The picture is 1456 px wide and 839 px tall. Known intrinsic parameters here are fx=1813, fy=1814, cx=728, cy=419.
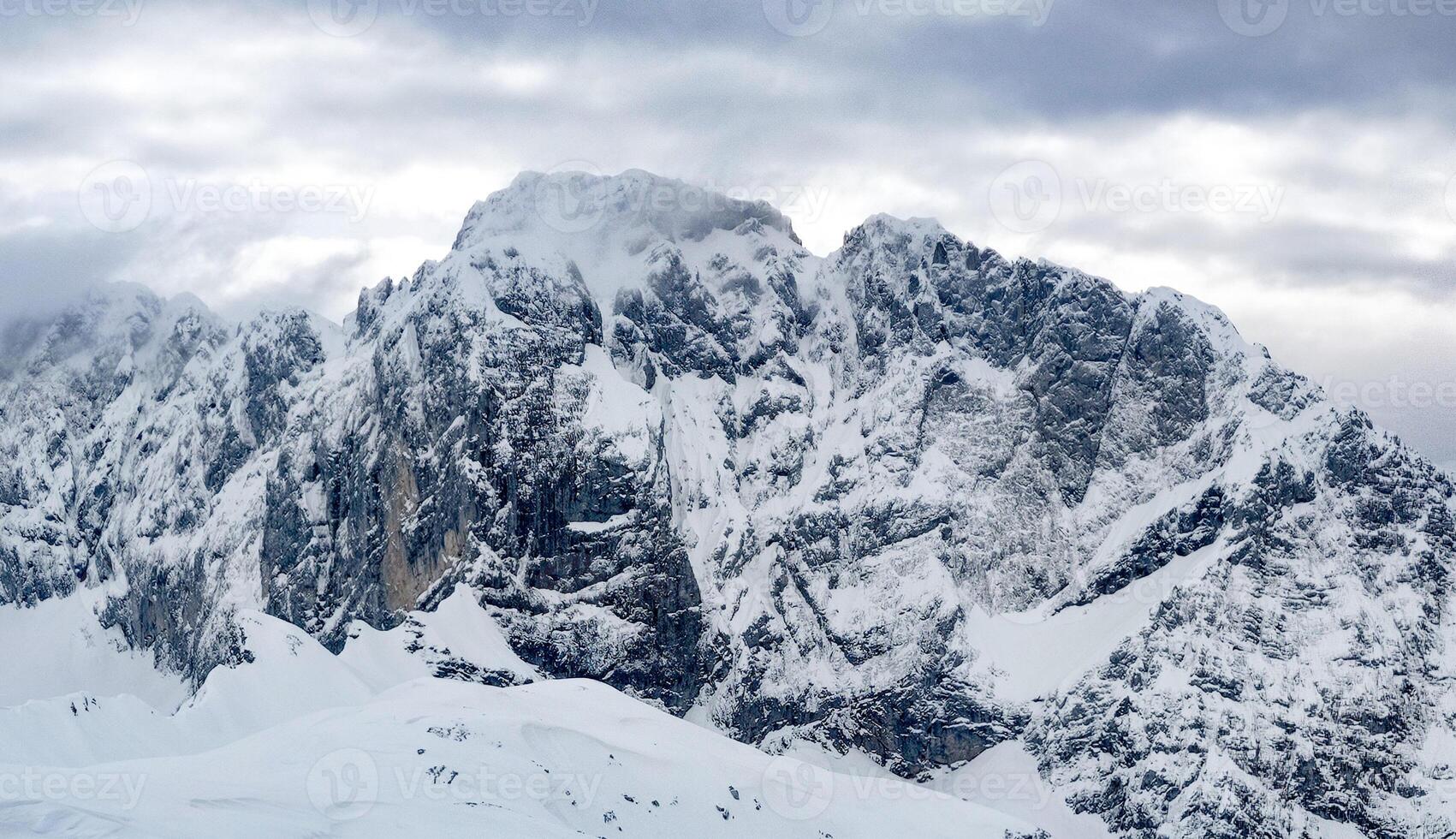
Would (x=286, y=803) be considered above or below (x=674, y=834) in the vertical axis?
above

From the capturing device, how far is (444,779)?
142750 millimetres

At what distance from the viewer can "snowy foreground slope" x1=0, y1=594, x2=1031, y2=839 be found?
119 metres

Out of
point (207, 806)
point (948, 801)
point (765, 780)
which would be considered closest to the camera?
point (207, 806)

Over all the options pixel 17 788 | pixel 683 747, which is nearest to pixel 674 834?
pixel 683 747

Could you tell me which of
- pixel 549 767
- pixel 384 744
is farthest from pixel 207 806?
pixel 549 767

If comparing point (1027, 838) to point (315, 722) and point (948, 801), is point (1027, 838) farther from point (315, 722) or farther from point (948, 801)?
point (315, 722)

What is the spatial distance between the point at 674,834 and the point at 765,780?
68.1ft

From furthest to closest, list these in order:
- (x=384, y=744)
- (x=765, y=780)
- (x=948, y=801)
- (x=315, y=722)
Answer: (x=948, y=801)
(x=765, y=780)
(x=315, y=722)
(x=384, y=744)

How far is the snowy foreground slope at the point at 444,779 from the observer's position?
119 m

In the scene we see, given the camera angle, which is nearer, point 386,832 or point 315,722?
point 386,832

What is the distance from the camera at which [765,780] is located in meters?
177

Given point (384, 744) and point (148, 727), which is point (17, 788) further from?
point (148, 727)

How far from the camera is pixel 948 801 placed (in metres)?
Answer: 191

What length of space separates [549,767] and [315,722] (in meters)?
23.5
